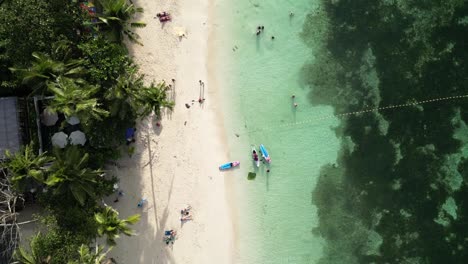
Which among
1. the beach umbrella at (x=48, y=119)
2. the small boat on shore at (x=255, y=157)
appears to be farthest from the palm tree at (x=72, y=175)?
the small boat on shore at (x=255, y=157)

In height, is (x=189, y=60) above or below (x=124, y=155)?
above

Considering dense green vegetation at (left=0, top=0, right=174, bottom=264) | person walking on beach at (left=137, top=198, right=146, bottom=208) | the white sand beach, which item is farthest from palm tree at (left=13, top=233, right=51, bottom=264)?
person walking on beach at (left=137, top=198, right=146, bottom=208)

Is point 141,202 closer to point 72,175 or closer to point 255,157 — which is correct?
point 72,175

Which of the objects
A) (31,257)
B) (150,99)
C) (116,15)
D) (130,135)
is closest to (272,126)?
(150,99)

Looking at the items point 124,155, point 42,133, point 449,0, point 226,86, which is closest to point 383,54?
point 449,0

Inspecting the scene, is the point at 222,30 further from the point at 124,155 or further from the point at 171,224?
the point at 171,224

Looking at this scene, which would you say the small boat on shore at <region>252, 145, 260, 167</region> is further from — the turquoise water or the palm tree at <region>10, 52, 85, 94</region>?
the palm tree at <region>10, 52, 85, 94</region>
